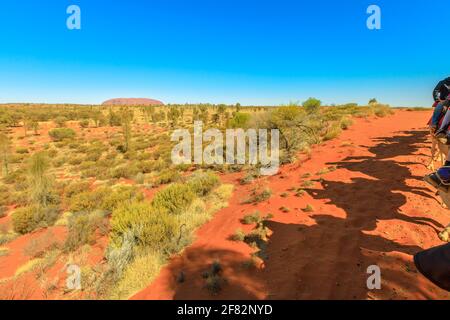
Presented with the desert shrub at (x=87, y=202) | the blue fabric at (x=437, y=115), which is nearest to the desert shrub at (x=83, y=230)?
the desert shrub at (x=87, y=202)

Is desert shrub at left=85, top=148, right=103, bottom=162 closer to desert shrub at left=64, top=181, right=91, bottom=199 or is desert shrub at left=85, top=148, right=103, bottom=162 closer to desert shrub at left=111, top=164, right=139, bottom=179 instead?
desert shrub at left=111, top=164, right=139, bottom=179

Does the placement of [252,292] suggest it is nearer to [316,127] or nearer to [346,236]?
[346,236]

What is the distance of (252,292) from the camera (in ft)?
13.0

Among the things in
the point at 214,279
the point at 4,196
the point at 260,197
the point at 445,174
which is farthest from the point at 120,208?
the point at 4,196

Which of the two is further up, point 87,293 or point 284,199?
point 284,199

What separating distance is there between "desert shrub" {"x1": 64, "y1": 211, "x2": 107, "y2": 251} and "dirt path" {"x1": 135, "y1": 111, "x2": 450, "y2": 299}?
344 centimetres

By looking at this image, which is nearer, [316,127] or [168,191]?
[168,191]

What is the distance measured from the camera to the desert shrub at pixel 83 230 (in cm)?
706

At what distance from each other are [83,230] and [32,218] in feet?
11.2

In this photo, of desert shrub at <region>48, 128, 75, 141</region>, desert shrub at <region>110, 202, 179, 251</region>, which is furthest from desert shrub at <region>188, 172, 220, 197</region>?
desert shrub at <region>48, 128, 75, 141</region>

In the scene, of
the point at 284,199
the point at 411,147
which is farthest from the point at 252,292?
the point at 411,147

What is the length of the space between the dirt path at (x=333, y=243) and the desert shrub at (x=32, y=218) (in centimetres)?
678

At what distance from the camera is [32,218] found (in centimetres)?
934
